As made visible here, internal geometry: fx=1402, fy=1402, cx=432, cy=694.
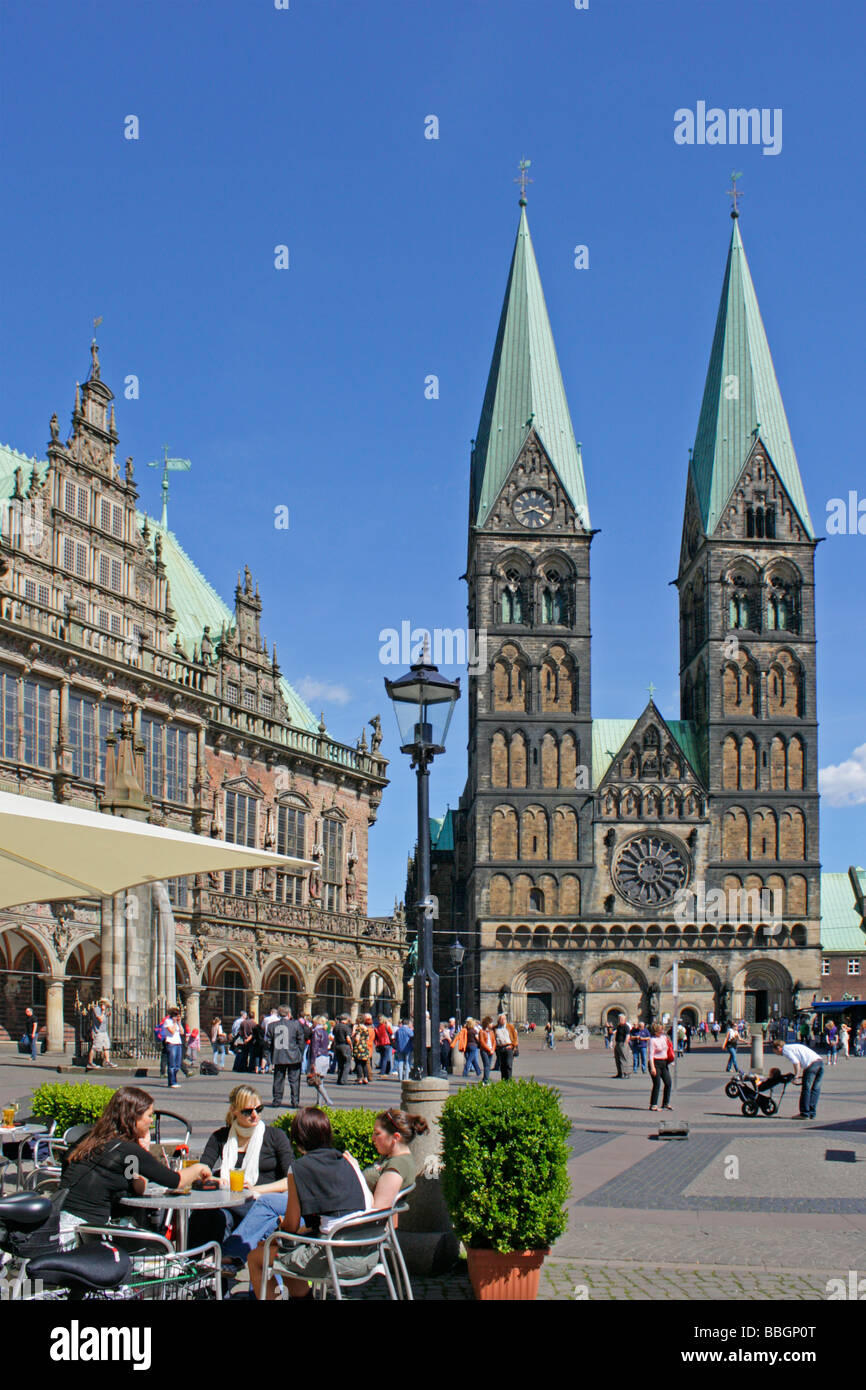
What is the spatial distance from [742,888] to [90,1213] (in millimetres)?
69386

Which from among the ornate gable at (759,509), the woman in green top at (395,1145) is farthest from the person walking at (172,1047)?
the ornate gable at (759,509)

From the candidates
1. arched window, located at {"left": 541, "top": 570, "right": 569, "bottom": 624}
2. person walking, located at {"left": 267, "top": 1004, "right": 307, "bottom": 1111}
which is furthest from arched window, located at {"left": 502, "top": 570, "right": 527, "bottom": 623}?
person walking, located at {"left": 267, "top": 1004, "right": 307, "bottom": 1111}

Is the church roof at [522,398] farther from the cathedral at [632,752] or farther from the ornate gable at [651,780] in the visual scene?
the ornate gable at [651,780]

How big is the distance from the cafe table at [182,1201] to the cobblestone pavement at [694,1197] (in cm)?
117

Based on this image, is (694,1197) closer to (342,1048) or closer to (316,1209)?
(316,1209)

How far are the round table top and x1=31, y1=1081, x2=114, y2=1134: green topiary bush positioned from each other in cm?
281

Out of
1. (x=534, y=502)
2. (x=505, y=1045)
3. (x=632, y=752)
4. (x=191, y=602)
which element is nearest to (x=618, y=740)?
(x=632, y=752)

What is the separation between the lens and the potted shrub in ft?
25.6

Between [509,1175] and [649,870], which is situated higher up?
[509,1175]

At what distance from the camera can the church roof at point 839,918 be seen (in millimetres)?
84938

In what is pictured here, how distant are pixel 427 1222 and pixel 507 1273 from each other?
1.22 metres

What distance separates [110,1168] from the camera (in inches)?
295
